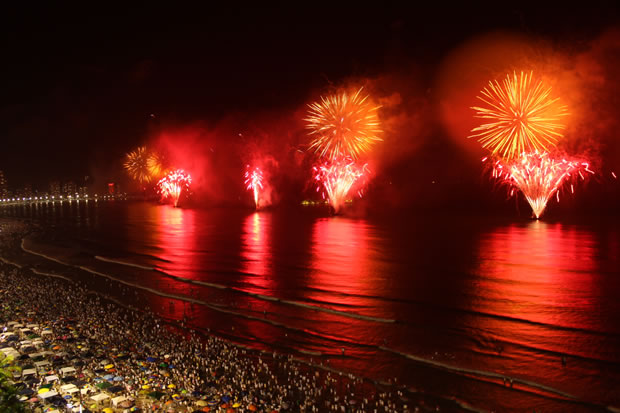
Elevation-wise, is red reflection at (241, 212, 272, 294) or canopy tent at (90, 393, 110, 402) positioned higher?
red reflection at (241, 212, 272, 294)

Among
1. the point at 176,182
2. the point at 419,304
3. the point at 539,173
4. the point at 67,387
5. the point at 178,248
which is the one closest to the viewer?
the point at 67,387

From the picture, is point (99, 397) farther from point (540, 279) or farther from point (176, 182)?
point (176, 182)

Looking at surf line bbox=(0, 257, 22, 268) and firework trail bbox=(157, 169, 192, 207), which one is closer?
surf line bbox=(0, 257, 22, 268)

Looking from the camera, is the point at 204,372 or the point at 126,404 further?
the point at 204,372

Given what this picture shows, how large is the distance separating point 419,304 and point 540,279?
544cm

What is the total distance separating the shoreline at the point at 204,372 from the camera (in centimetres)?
628

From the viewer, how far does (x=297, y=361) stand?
7.82 m

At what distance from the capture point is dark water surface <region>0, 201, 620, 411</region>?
7215 millimetres

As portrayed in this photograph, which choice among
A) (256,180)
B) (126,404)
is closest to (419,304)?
(126,404)

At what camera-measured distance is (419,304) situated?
11594 mm

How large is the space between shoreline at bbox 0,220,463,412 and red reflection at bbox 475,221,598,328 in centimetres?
555

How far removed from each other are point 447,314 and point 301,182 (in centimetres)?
5935

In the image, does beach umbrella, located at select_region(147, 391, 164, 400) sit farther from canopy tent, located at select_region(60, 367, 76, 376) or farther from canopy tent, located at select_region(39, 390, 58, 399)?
canopy tent, located at select_region(60, 367, 76, 376)

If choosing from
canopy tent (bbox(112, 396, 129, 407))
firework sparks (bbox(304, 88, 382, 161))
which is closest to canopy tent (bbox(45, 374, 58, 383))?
canopy tent (bbox(112, 396, 129, 407))
